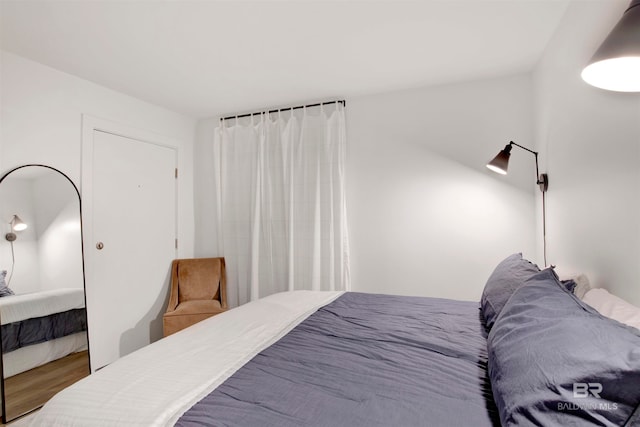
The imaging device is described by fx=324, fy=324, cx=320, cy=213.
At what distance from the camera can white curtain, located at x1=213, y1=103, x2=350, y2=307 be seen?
3105 mm

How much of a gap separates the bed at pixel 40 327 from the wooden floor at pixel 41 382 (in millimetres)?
44

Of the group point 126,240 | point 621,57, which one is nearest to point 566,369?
point 621,57

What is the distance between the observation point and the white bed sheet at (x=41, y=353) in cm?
211

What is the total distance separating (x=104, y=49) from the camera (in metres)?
2.15

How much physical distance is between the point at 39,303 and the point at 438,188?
3205 millimetres

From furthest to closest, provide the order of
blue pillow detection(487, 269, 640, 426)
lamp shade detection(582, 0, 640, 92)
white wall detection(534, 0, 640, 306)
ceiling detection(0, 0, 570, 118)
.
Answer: ceiling detection(0, 0, 570, 118), white wall detection(534, 0, 640, 306), lamp shade detection(582, 0, 640, 92), blue pillow detection(487, 269, 640, 426)

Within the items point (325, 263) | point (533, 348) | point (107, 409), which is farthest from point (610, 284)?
point (325, 263)

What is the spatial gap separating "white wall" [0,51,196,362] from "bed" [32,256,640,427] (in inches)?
74.6

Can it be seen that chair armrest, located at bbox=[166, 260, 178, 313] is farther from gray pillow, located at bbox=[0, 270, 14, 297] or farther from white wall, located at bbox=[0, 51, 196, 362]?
gray pillow, located at bbox=[0, 270, 14, 297]

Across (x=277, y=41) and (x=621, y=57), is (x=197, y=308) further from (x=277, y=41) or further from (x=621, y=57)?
(x=621, y=57)

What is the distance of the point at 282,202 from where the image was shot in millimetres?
3299

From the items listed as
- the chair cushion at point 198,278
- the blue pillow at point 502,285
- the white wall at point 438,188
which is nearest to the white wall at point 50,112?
the chair cushion at point 198,278

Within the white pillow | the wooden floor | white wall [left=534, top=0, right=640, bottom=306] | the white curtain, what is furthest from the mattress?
the wooden floor

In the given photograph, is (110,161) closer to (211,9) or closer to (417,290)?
(211,9)
